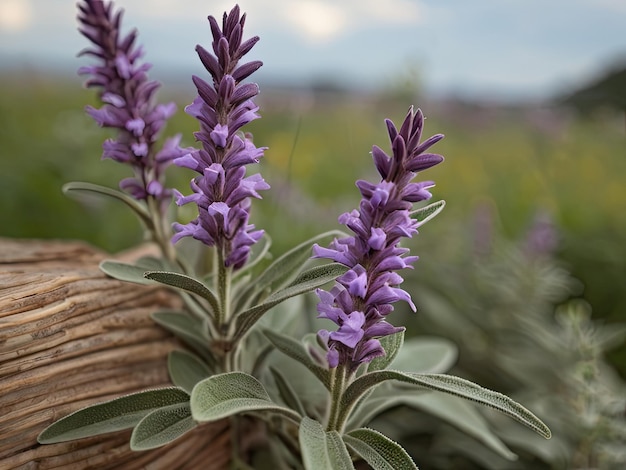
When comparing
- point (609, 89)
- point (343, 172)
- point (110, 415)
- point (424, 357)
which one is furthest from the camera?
point (609, 89)

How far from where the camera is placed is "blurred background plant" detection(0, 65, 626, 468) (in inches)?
47.5

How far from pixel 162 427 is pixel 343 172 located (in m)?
2.61

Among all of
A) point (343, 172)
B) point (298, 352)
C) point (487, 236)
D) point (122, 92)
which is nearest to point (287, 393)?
point (298, 352)

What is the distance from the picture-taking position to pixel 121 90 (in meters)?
0.85

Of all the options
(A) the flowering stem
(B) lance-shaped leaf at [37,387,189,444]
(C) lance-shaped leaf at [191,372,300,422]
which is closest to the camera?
(C) lance-shaped leaf at [191,372,300,422]

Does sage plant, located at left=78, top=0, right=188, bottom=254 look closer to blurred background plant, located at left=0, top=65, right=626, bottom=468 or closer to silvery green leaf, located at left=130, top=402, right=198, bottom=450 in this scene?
blurred background plant, located at left=0, top=65, right=626, bottom=468

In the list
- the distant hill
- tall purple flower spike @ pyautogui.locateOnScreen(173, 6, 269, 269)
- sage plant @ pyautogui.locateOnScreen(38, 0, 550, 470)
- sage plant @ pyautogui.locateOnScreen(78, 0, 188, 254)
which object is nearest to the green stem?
sage plant @ pyautogui.locateOnScreen(38, 0, 550, 470)

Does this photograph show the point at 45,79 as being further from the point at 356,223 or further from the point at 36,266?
the point at 356,223

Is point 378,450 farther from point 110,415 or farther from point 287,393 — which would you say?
point 110,415

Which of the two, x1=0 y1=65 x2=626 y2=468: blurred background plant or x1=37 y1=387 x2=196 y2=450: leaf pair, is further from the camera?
x1=0 y1=65 x2=626 y2=468: blurred background plant

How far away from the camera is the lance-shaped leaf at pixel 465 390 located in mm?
645

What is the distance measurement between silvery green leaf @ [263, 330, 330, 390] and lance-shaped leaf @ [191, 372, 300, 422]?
6 cm

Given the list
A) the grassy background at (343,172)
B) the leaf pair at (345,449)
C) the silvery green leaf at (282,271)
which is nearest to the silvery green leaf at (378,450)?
the leaf pair at (345,449)

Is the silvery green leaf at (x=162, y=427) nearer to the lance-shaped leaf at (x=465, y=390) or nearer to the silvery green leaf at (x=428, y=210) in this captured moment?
the lance-shaped leaf at (x=465, y=390)
